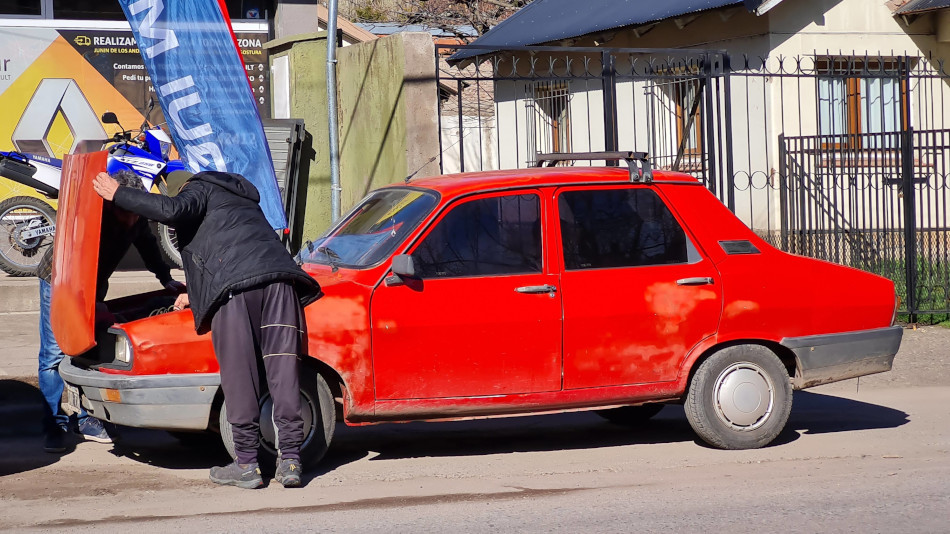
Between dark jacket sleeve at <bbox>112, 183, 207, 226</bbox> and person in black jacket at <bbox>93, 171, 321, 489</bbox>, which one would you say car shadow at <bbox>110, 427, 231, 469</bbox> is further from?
dark jacket sleeve at <bbox>112, 183, 207, 226</bbox>

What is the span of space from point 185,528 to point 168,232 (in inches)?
281

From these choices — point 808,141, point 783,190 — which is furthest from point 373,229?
point 783,190

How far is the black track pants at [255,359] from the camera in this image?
558cm

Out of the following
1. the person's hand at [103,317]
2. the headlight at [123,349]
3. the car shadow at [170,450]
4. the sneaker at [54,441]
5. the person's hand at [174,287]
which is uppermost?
the person's hand at [174,287]

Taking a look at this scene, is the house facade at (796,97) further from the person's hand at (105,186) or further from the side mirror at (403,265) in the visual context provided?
the person's hand at (105,186)

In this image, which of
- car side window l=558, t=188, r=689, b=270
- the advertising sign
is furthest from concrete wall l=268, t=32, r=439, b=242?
car side window l=558, t=188, r=689, b=270

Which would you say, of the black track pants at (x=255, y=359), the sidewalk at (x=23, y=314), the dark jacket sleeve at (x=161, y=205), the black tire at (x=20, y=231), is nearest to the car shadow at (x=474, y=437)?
the black track pants at (x=255, y=359)

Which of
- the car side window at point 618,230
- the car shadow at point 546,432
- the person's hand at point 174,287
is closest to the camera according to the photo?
the car side window at point 618,230

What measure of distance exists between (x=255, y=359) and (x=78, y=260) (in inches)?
46.2

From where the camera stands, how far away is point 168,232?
11680 mm

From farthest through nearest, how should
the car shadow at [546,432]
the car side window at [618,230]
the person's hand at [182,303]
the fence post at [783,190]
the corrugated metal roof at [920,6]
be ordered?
the corrugated metal roof at [920,6] → the fence post at [783,190] → the car shadow at [546,432] → the car side window at [618,230] → the person's hand at [182,303]

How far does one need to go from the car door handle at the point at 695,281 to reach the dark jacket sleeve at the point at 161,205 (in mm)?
2678

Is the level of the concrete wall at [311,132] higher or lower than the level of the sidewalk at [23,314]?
higher

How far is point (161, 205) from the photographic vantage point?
5531 mm
